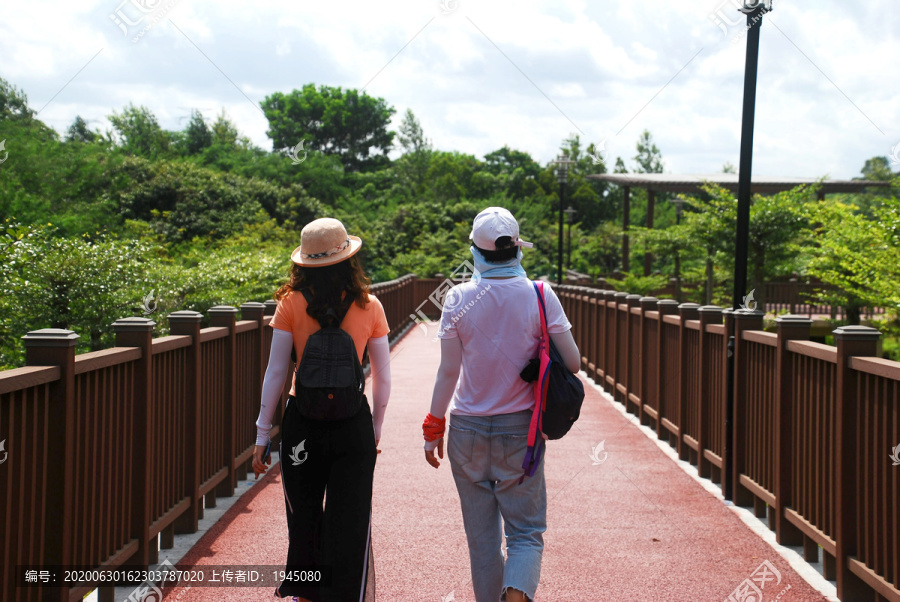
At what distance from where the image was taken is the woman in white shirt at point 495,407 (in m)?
3.97

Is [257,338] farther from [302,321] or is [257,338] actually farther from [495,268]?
[495,268]

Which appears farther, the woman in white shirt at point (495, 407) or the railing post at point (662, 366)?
the railing post at point (662, 366)

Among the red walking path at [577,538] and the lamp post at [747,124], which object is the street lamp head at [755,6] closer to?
the lamp post at [747,124]

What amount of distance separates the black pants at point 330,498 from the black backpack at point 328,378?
0.10m

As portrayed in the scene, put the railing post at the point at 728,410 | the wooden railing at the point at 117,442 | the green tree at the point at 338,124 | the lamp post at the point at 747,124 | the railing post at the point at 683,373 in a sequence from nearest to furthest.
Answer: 1. the wooden railing at the point at 117,442
2. the railing post at the point at 728,410
3. the lamp post at the point at 747,124
4. the railing post at the point at 683,373
5. the green tree at the point at 338,124

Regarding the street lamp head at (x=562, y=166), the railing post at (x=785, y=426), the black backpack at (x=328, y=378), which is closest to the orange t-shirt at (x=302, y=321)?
the black backpack at (x=328, y=378)

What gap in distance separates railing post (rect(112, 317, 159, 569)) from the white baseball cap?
1.85 meters

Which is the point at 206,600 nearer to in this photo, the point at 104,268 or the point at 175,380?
the point at 175,380

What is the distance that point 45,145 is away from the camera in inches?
1608

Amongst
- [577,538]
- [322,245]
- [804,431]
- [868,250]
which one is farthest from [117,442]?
[868,250]

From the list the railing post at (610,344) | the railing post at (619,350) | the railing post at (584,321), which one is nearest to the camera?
the railing post at (619,350)

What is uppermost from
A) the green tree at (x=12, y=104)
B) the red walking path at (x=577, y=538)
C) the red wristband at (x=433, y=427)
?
the green tree at (x=12, y=104)

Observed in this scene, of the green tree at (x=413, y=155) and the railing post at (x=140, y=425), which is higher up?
the green tree at (x=413, y=155)

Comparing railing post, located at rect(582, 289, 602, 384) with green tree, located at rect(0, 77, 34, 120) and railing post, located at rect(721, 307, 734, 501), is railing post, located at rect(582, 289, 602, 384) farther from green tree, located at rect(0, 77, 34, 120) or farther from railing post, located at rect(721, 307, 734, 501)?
green tree, located at rect(0, 77, 34, 120)
